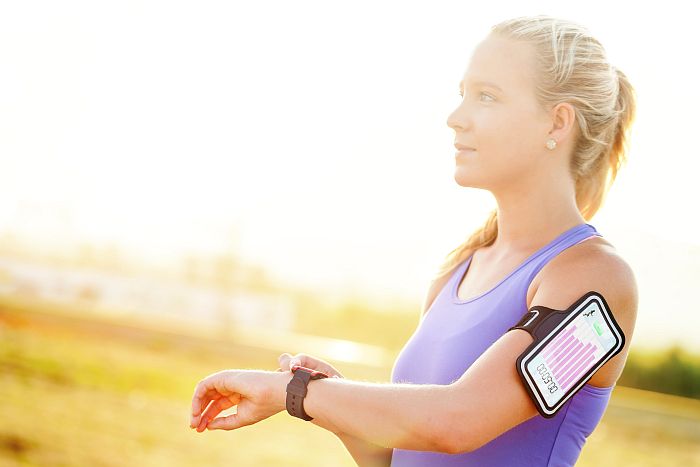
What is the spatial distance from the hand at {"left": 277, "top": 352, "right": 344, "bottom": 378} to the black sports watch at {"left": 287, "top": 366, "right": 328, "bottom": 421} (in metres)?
0.05

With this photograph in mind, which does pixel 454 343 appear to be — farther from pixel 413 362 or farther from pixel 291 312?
pixel 291 312

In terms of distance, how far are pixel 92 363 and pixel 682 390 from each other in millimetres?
4747

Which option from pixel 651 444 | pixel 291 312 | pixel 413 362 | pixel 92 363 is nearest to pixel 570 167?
pixel 413 362

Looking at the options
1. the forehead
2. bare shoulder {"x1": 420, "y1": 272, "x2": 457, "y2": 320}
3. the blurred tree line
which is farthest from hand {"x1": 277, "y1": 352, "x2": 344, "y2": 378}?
the blurred tree line

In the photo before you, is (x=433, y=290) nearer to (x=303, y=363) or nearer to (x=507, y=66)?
(x=303, y=363)

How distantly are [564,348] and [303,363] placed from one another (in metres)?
0.46

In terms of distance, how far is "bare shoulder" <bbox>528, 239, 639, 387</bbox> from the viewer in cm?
114

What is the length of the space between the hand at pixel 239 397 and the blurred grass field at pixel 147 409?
9.81ft

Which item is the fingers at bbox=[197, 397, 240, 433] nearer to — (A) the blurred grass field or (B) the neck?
(B) the neck

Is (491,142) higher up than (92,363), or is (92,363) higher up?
(491,142)

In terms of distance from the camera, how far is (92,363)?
6199mm

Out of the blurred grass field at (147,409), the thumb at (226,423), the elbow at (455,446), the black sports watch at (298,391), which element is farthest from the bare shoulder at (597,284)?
the blurred grass field at (147,409)

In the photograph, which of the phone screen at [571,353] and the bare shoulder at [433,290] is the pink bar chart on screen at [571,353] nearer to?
the phone screen at [571,353]

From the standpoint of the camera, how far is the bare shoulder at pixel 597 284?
1.14 m
